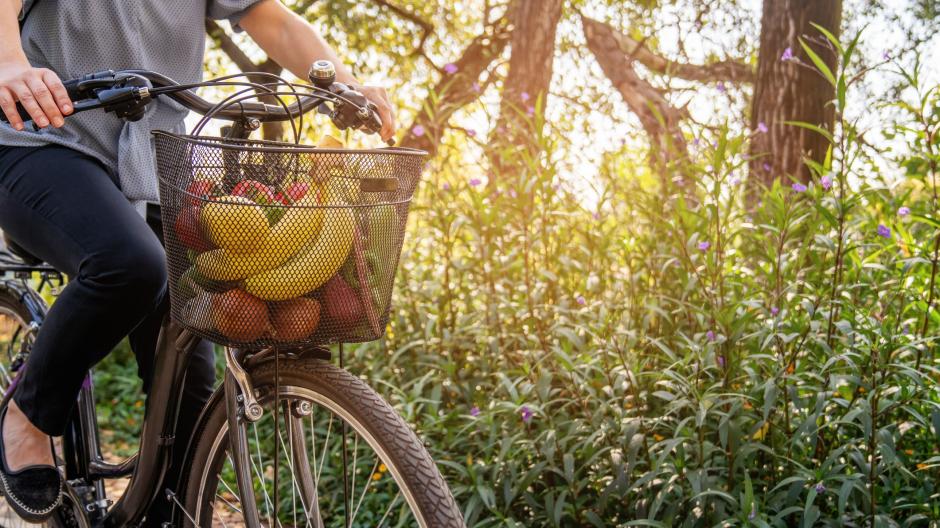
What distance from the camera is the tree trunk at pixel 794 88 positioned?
4.63 m

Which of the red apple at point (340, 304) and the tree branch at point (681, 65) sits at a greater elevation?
the tree branch at point (681, 65)

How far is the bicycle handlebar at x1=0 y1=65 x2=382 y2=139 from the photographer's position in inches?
66.6

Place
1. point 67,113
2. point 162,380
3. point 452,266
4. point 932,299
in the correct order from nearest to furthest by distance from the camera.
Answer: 1. point 67,113
2. point 162,380
3. point 932,299
4. point 452,266

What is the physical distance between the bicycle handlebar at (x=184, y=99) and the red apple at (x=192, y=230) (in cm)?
22

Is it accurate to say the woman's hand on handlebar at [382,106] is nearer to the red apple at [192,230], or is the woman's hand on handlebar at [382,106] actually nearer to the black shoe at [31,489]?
the red apple at [192,230]

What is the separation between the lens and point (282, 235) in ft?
4.99

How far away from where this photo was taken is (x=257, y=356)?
1880mm

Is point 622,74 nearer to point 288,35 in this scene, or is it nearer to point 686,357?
point 686,357

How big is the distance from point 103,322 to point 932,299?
7.47 feet

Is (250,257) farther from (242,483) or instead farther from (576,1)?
(576,1)

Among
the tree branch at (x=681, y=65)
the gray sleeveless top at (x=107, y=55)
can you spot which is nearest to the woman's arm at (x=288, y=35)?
the gray sleeveless top at (x=107, y=55)

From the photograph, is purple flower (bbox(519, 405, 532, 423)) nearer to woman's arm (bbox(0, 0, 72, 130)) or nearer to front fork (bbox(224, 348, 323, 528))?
front fork (bbox(224, 348, 323, 528))

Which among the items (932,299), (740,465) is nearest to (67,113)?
(740,465)

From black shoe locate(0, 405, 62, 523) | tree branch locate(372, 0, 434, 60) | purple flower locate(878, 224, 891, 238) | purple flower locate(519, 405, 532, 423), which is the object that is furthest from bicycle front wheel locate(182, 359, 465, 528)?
tree branch locate(372, 0, 434, 60)
